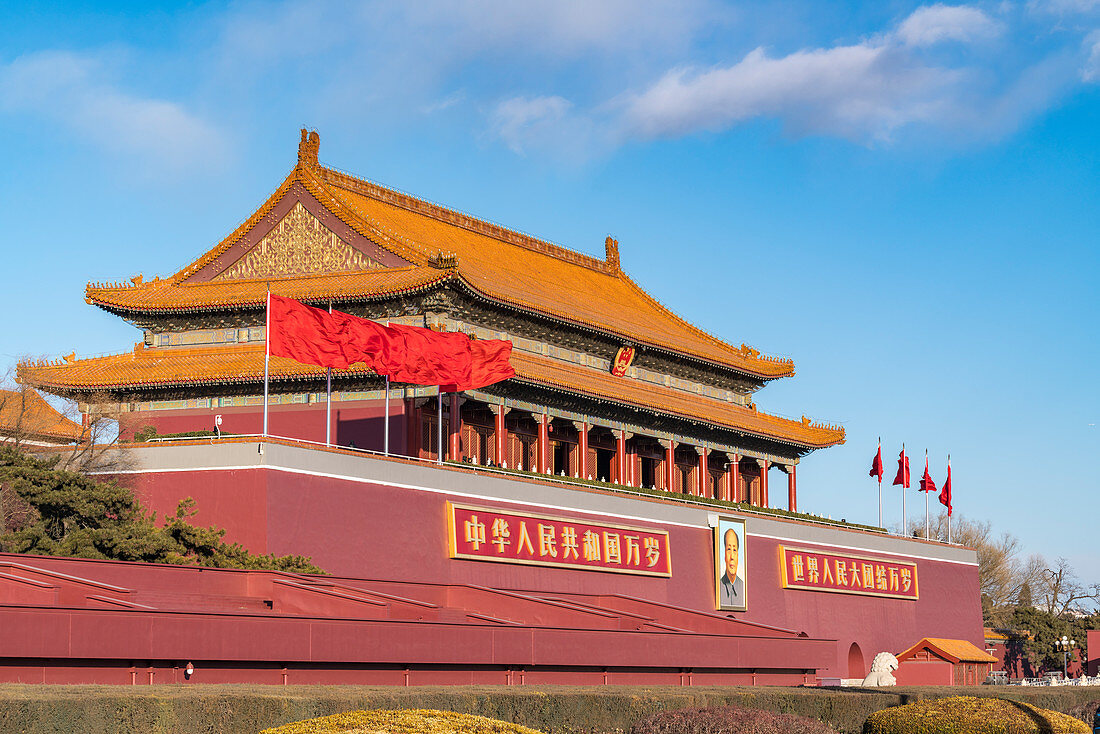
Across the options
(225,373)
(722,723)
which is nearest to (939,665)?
(225,373)

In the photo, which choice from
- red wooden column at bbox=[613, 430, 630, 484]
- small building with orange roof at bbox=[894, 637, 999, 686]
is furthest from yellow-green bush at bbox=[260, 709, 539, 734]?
small building with orange roof at bbox=[894, 637, 999, 686]

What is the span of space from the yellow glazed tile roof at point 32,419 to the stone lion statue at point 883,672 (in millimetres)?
23622

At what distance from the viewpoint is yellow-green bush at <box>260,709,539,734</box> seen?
1362 cm

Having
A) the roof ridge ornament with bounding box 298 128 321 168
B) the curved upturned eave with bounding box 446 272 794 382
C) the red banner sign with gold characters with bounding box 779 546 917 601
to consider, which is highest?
the roof ridge ornament with bounding box 298 128 321 168

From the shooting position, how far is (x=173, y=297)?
135 feet

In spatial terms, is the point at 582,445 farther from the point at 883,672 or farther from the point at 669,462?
the point at 883,672

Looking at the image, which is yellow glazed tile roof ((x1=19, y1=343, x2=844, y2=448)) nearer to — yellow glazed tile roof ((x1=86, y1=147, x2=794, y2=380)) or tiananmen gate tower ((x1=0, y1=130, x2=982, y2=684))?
tiananmen gate tower ((x1=0, y1=130, x2=982, y2=684))

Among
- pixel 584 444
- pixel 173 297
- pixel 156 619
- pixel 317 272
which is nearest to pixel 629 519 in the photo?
pixel 584 444

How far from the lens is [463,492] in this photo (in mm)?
34531

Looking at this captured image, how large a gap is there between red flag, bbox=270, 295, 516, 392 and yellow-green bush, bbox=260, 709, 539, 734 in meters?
17.8

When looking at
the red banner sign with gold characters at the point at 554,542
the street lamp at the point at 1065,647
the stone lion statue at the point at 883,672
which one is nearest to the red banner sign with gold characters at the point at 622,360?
the red banner sign with gold characters at the point at 554,542

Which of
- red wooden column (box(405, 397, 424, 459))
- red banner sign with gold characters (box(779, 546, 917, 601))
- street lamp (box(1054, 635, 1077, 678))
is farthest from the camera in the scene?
street lamp (box(1054, 635, 1077, 678))

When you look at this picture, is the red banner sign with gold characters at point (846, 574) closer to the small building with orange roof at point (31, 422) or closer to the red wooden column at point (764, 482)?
the red wooden column at point (764, 482)

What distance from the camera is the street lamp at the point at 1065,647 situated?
60.0 m
